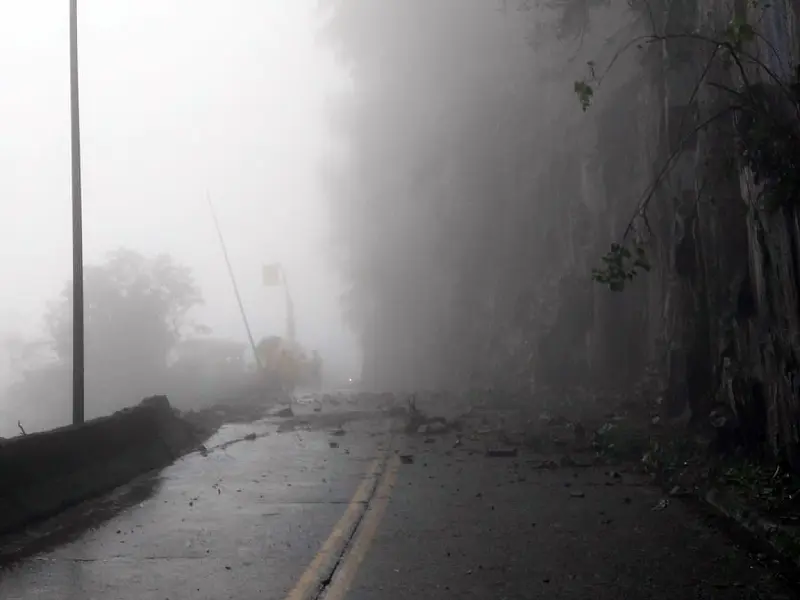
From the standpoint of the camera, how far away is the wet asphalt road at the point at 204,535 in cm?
624

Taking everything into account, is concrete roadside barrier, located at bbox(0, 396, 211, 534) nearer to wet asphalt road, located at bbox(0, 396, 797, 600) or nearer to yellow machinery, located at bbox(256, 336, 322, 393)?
wet asphalt road, located at bbox(0, 396, 797, 600)

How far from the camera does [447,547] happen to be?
24.2 ft

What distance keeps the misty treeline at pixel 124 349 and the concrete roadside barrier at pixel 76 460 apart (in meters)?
68.0

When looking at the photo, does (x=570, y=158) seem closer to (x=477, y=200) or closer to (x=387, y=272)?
(x=477, y=200)

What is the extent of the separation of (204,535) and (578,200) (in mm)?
26960

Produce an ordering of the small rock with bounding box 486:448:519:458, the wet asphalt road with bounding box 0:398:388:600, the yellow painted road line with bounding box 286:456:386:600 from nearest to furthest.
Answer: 1. the yellow painted road line with bounding box 286:456:386:600
2. the wet asphalt road with bounding box 0:398:388:600
3. the small rock with bounding box 486:448:519:458

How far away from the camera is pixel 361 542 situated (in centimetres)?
755

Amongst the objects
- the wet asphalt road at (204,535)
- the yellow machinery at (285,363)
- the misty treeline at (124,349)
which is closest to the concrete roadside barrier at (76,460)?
the wet asphalt road at (204,535)

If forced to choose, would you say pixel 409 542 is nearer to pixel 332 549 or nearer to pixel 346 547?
pixel 346 547

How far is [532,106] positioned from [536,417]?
2315cm

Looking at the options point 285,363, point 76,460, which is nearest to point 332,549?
point 76,460

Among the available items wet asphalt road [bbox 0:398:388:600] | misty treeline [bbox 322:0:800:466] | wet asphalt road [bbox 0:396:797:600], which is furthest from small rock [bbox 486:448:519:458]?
misty treeline [bbox 322:0:800:466]

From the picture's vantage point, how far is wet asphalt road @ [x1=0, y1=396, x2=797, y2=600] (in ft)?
20.0

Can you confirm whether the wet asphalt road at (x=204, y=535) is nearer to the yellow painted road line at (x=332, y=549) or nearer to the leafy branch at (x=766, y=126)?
the yellow painted road line at (x=332, y=549)
